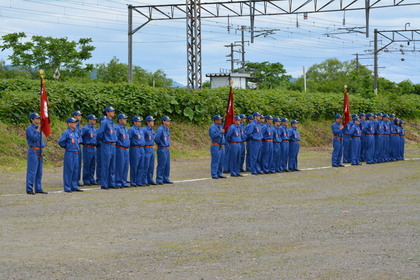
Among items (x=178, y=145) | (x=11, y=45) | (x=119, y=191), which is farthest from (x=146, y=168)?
(x=11, y=45)

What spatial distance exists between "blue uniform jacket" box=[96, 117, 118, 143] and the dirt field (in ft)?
4.13

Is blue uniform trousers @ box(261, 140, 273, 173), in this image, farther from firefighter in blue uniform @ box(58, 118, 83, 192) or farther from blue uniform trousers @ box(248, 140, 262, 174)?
firefighter in blue uniform @ box(58, 118, 83, 192)

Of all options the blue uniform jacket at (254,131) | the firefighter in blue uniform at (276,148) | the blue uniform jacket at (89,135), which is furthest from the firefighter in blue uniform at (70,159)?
the firefighter in blue uniform at (276,148)

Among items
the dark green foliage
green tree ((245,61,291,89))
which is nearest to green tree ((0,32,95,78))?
the dark green foliage

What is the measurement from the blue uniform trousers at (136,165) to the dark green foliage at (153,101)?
932 cm

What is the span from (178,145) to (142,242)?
21.1 metres

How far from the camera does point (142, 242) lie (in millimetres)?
10492

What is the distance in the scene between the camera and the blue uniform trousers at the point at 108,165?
59.2 feet

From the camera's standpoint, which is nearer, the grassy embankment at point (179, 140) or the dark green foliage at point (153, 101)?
the grassy embankment at point (179, 140)

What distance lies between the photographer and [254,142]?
906 inches

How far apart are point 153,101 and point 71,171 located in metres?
15.2

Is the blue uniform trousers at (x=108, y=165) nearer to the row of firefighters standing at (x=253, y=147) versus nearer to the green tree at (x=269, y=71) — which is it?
the row of firefighters standing at (x=253, y=147)

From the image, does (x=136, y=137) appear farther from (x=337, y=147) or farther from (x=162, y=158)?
(x=337, y=147)

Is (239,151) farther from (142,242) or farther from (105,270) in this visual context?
(105,270)
